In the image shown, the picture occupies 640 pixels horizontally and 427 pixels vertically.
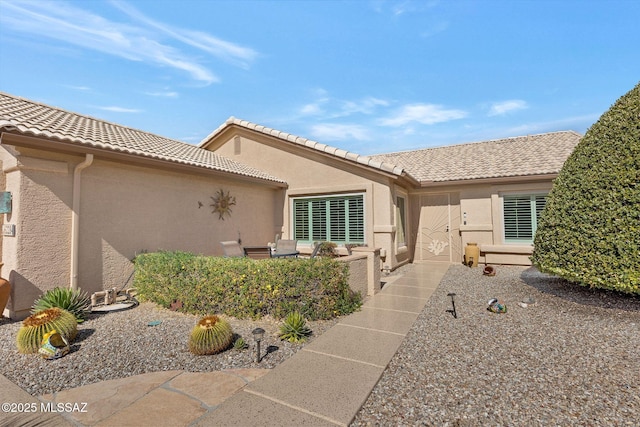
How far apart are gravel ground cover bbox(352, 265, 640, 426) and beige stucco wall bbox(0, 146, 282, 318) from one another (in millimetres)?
7058

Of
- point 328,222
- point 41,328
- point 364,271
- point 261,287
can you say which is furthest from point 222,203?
point 41,328

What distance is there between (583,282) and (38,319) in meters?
10.6

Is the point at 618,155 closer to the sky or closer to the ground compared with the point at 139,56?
closer to the ground

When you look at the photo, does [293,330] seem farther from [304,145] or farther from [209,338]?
[304,145]

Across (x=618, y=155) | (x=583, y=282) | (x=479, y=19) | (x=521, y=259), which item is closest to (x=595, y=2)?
(x=479, y=19)

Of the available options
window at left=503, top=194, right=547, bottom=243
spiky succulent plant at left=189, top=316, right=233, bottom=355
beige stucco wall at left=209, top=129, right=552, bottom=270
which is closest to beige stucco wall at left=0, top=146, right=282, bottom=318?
beige stucco wall at left=209, top=129, right=552, bottom=270

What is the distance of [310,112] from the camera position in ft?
49.4

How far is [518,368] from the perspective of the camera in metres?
3.69

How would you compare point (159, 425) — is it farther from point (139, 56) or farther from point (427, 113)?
point (427, 113)

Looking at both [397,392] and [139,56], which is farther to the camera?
[139,56]

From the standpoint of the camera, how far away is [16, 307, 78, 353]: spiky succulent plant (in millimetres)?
4250

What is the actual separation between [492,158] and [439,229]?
4833 mm

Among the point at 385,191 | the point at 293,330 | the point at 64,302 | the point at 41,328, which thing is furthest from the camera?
the point at 385,191

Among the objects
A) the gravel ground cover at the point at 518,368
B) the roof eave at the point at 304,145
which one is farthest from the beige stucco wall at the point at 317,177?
the gravel ground cover at the point at 518,368
